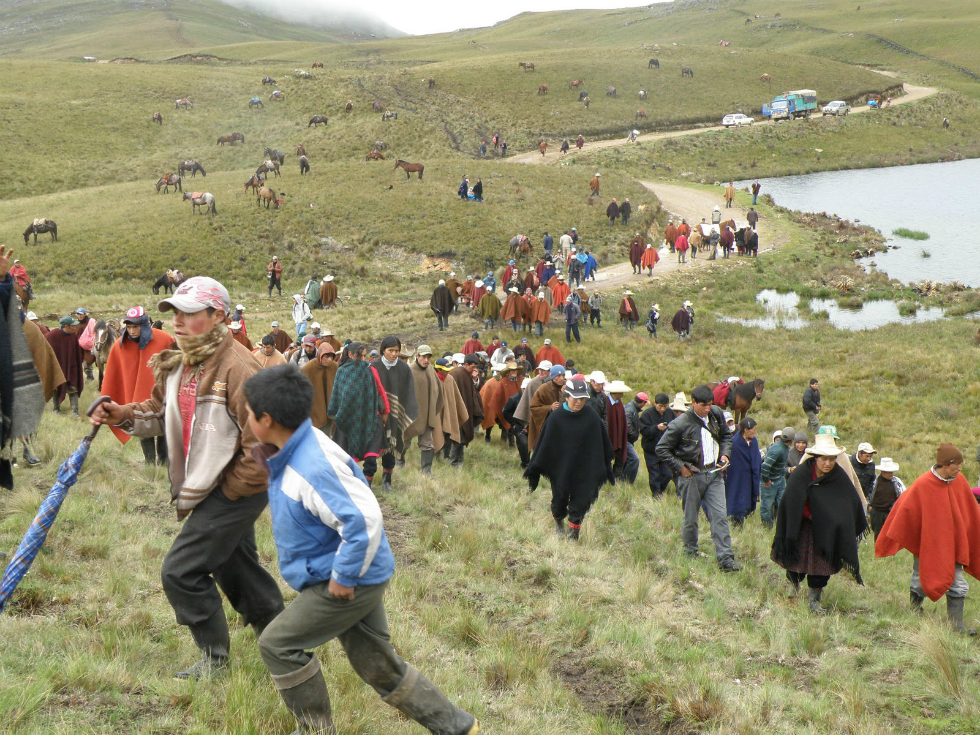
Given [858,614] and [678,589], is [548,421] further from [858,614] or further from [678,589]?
[858,614]

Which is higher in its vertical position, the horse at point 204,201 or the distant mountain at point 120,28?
the distant mountain at point 120,28

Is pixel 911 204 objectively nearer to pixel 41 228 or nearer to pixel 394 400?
pixel 41 228

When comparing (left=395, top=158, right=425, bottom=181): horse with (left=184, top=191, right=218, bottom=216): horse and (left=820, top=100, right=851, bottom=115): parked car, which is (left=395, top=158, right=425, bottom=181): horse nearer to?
(left=184, top=191, right=218, bottom=216): horse

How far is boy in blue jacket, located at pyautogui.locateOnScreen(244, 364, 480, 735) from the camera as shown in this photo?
3191 millimetres

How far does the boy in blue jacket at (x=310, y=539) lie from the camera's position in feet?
10.5

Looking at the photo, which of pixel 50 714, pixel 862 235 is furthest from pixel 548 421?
pixel 862 235

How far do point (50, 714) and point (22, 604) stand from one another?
1.52 m

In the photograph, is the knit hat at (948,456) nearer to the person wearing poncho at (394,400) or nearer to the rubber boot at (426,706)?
the rubber boot at (426,706)

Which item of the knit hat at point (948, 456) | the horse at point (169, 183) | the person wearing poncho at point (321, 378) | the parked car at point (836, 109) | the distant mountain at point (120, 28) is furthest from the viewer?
the distant mountain at point (120, 28)

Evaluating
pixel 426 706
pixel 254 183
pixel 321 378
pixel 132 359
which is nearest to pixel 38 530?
pixel 426 706

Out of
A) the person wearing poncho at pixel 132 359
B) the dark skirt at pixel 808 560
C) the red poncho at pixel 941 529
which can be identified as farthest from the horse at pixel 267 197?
the red poncho at pixel 941 529

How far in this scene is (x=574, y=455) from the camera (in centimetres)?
787

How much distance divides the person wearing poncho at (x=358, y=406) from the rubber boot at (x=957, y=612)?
597 centimetres

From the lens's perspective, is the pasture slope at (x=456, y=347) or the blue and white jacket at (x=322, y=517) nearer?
the blue and white jacket at (x=322, y=517)
